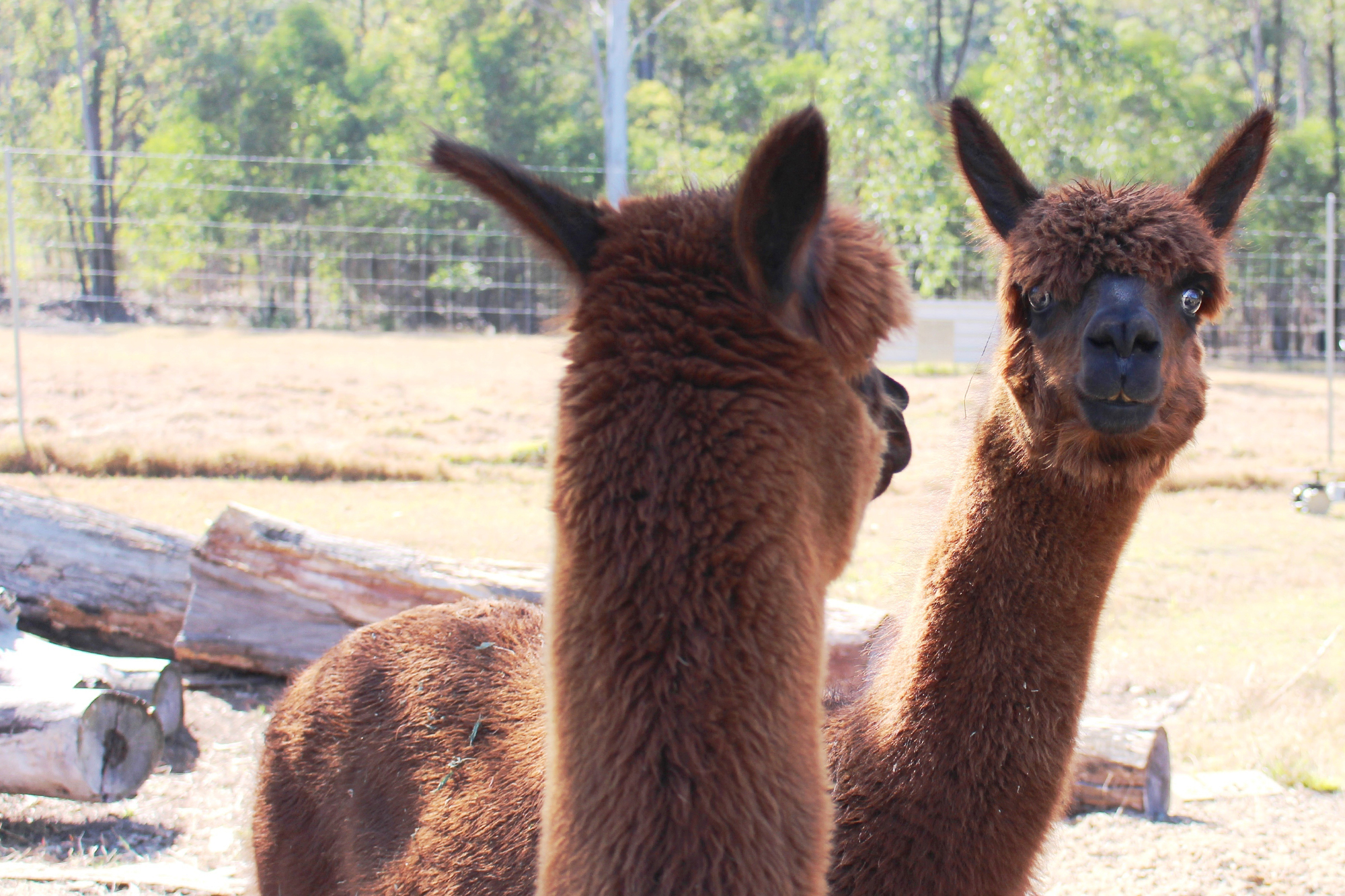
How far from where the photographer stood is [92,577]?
208 inches

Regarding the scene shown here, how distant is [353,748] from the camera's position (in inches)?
108

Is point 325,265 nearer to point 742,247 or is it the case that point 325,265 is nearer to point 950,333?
point 950,333

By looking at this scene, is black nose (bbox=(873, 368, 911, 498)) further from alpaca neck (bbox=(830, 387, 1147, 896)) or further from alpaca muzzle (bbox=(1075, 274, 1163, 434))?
alpaca muzzle (bbox=(1075, 274, 1163, 434))

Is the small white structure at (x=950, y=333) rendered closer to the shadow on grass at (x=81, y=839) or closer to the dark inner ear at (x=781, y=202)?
the shadow on grass at (x=81, y=839)

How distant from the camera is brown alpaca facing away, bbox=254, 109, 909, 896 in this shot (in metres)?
1.43

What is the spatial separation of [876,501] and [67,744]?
7.68 meters

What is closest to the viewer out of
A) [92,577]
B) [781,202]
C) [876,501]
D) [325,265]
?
[781,202]

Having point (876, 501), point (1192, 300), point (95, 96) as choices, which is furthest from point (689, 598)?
point (95, 96)

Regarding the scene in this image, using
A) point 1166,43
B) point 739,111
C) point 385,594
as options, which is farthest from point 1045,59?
point 385,594

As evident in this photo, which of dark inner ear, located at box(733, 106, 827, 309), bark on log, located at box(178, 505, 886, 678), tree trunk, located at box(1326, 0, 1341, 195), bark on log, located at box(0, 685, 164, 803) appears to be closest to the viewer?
dark inner ear, located at box(733, 106, 827, 309)

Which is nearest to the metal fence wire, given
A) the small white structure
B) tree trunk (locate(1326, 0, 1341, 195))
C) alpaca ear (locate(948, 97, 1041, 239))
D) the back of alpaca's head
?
the small white structure

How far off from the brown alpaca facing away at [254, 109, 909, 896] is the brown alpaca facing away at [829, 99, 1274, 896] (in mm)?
1046

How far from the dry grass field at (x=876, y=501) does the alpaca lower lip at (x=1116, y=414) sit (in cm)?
49

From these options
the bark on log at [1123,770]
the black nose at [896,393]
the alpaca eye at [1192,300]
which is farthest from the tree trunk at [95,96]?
the black nose at [896,393]
